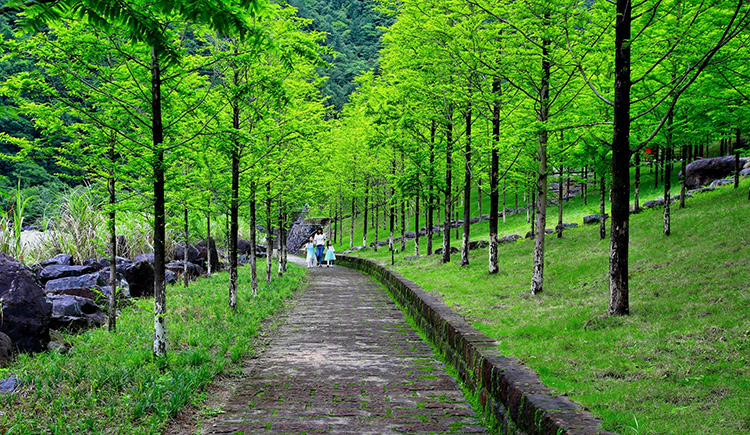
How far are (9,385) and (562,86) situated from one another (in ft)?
32.4

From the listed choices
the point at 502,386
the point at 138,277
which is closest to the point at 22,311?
the point at 138,277

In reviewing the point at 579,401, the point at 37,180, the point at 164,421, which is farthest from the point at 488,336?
the point at 37,180

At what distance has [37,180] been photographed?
5075 cm

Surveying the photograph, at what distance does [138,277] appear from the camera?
554 inches

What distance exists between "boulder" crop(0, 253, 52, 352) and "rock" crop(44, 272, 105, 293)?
405 centimetres

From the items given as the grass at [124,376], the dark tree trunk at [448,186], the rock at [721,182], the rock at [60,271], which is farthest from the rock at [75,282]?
the rock at [721,182]

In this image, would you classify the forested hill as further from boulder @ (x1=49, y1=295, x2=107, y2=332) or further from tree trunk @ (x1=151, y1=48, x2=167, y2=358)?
tree trunk @ (x1=151, y1=48, x2=167, y2=358)

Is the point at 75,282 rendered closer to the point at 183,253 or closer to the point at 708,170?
the point at 183,253

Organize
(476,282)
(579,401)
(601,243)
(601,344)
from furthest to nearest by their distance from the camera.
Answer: (601,243)
(476,282)
(601,344)
(579,401)

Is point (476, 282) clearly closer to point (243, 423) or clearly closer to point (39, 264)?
point (243, 423)

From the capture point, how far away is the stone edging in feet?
11.9

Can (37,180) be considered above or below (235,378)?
above

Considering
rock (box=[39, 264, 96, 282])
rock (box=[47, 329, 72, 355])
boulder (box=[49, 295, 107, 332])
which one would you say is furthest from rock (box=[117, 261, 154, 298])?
rock (box=[47, 329, 72, 355])

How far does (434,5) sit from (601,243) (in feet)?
28.1
